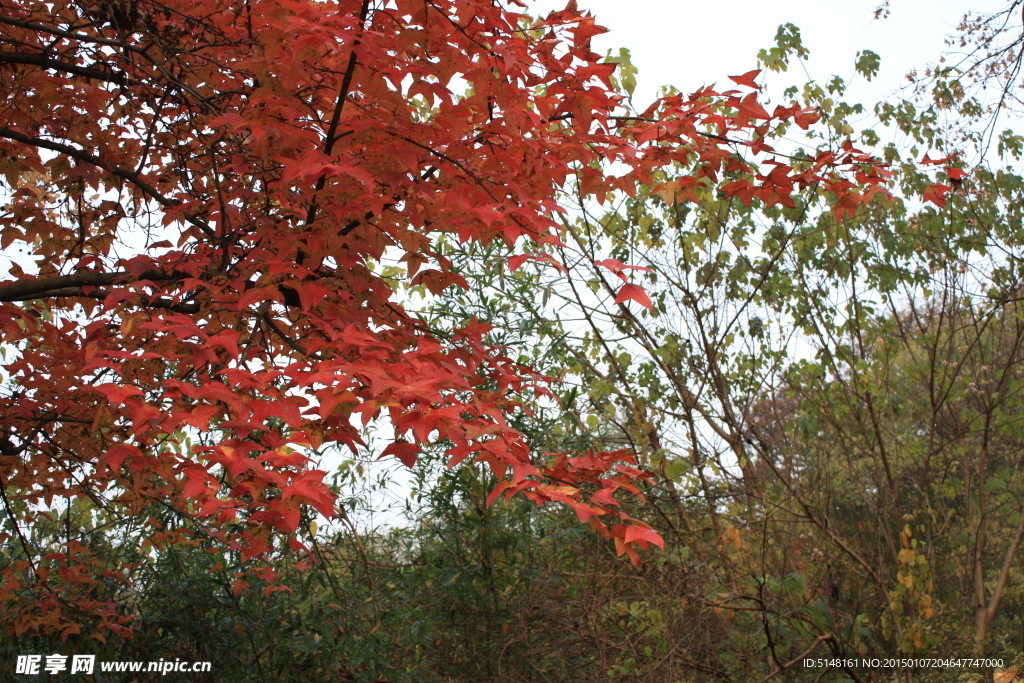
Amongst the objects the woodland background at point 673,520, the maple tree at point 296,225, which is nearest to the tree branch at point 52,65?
the maple tree at point 296,225

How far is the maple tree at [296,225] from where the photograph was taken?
1347mm

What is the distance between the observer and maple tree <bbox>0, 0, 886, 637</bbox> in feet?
4.42

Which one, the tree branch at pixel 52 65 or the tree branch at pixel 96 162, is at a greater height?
the tree branch at pixel 52 65

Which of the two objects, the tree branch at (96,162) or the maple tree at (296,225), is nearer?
the maple tree at (296,225)

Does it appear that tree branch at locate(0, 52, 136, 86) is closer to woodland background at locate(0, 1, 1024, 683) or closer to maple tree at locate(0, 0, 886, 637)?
maple tree at locate(0, 0, 886, 637)

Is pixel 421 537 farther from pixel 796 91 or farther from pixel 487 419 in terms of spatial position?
pixel 796 91

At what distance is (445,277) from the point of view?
196 centimetres

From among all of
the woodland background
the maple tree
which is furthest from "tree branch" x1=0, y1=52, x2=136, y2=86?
the woodland background

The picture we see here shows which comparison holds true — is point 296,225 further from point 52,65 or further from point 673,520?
point 673,520

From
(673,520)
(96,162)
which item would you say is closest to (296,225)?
(96,162)

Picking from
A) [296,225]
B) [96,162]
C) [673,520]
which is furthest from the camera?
[673,520]

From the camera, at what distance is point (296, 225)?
1880 mm

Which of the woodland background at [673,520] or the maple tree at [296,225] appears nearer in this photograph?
the maple tree at [296,225]

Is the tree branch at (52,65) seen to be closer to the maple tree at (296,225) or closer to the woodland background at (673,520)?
the maple tree at (296,225)
